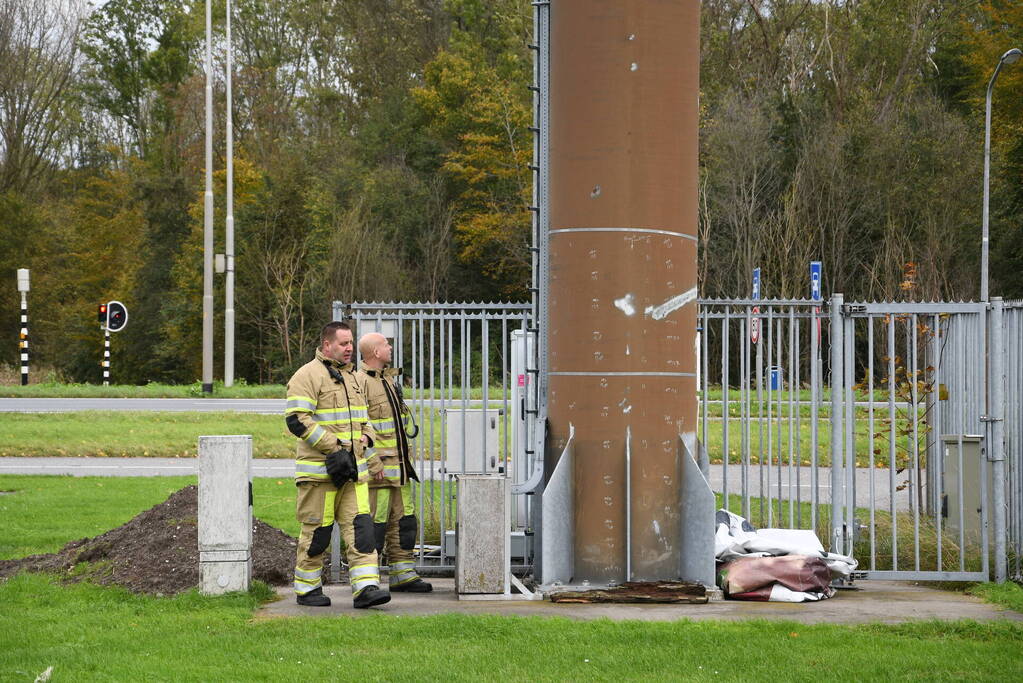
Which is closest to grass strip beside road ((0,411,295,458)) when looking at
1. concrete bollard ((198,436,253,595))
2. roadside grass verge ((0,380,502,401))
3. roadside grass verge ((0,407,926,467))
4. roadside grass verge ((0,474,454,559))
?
roadside grass verge ((0,407,926,467))

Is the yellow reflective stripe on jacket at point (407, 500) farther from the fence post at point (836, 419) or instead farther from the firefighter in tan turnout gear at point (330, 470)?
the fence post at point (836, 419)

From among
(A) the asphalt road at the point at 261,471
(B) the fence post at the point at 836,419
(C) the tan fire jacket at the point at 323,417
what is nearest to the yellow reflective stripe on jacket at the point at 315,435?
(C) the tan fire jacket at the point at 323,417

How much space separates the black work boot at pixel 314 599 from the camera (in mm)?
8742

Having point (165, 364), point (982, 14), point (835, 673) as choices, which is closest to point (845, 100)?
point (982, 14)

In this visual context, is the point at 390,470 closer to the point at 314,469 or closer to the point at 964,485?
the point at 314,469

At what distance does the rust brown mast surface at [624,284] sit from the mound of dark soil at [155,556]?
2.59 meters

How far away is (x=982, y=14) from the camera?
39.8 meters

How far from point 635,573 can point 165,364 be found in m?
37.2

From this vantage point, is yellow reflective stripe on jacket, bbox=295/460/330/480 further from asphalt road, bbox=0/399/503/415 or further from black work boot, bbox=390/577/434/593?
asphalt road, bbox=0/399/503/415

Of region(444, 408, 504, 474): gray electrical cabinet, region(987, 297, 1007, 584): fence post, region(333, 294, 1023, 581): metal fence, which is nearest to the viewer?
region(987, 297, 1007, 584): fence post

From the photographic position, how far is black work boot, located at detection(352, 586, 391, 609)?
339 inches

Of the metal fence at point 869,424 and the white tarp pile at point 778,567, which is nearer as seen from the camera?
the white tarp pile at point 778,567

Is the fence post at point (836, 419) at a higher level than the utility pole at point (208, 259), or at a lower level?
lower

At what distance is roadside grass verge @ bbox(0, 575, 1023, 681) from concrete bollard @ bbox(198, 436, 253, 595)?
33 cm
